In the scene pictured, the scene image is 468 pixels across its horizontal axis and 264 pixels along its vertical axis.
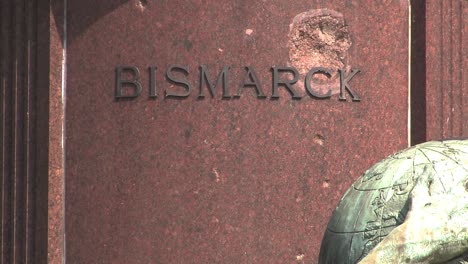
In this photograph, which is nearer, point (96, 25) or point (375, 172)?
point (375, 172)

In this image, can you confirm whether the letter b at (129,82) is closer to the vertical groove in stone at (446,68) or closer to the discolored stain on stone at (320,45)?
the discolored stain on stone at (320,45)

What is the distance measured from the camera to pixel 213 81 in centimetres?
607

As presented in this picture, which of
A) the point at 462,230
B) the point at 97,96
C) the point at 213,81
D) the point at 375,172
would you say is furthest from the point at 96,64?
the point at 462,230

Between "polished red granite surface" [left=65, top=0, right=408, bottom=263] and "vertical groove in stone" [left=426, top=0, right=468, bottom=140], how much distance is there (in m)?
0.74

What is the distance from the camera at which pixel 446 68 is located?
661 centimetres

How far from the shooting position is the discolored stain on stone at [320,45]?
6207 mm
